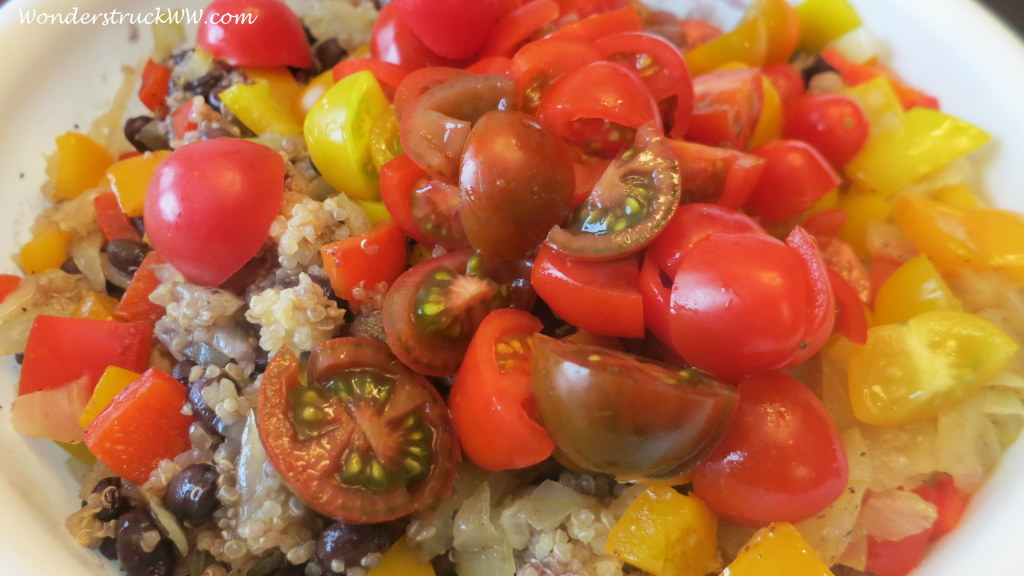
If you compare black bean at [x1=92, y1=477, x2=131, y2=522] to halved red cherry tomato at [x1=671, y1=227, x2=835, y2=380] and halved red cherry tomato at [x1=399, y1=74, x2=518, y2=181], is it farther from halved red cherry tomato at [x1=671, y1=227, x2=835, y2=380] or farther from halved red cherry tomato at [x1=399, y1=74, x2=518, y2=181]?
halved red cherry tomato at [x1=671, y1=227, x2=835, y2=380]

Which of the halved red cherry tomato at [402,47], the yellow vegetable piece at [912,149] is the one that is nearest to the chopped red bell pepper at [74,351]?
the halved red cherry tomato at [402,47]

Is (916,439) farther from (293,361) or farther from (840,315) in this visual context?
(293,361)

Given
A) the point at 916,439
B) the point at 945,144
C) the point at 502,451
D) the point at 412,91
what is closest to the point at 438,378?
the point at 502,451

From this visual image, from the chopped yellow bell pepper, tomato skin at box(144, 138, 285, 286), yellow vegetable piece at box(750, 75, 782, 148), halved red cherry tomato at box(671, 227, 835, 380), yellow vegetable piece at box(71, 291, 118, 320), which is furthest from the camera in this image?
yellow vegetable piece at box(750, 75, 782, 148)

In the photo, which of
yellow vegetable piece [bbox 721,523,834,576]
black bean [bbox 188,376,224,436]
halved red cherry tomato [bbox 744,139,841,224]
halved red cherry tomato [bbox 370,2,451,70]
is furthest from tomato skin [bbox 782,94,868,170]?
black bean [bbox 188,376,224,436]

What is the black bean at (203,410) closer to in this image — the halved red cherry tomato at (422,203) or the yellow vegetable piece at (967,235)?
the halved red cherry tomato at (422,203)

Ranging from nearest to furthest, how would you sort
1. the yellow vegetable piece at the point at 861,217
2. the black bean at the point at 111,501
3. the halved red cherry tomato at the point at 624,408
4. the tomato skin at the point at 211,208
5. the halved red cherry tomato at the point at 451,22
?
the halved red cherry tomato at the point at 624,408, the black bean at the point at 111,501, the tomato skin at the point at 211,208, the halved red cherry tomato at the point at 451,22, the yellow vegetable piece at the point at 861,217
